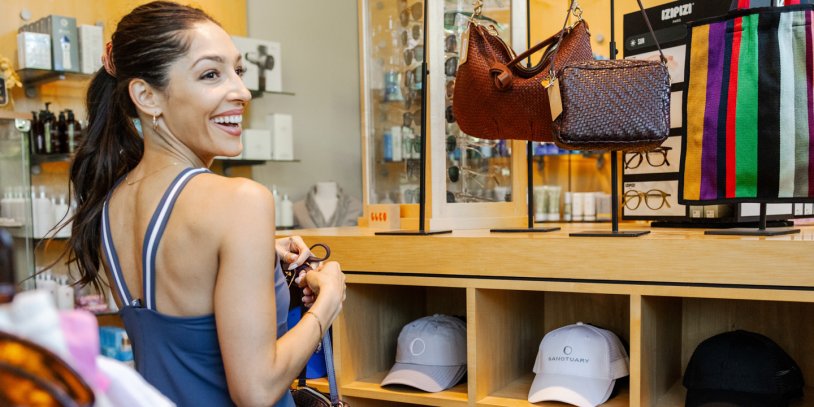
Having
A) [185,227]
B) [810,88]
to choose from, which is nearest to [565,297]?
[810,88]

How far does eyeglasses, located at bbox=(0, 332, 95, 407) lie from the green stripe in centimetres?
157

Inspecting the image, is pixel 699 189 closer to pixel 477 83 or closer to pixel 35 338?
pixel 477 83

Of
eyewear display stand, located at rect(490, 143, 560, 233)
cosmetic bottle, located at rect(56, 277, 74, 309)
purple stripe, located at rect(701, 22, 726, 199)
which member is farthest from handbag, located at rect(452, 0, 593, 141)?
cosmetic bottle, located at rect(56, 277, 74, 309)

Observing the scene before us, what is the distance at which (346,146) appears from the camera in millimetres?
5746

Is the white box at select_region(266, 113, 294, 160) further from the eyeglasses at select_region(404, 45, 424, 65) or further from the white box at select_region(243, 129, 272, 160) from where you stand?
the eyeglasses at select_region(404, 45, 424, 65)

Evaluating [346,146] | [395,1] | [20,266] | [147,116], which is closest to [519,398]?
[147,116]

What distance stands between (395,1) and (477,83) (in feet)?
3.13

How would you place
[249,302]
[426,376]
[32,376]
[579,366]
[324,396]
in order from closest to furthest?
[32,376] < [249,302] < [324,396] < [579,366] < [426,376]

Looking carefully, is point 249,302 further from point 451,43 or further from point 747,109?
point 451,43

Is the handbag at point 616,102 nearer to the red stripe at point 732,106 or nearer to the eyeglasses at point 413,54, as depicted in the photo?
the red stripe at point 732,106

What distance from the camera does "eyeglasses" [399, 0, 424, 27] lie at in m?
2.79

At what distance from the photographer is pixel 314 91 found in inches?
215

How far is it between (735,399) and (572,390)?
0.38 m

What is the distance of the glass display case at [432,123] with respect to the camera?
2486 mm
